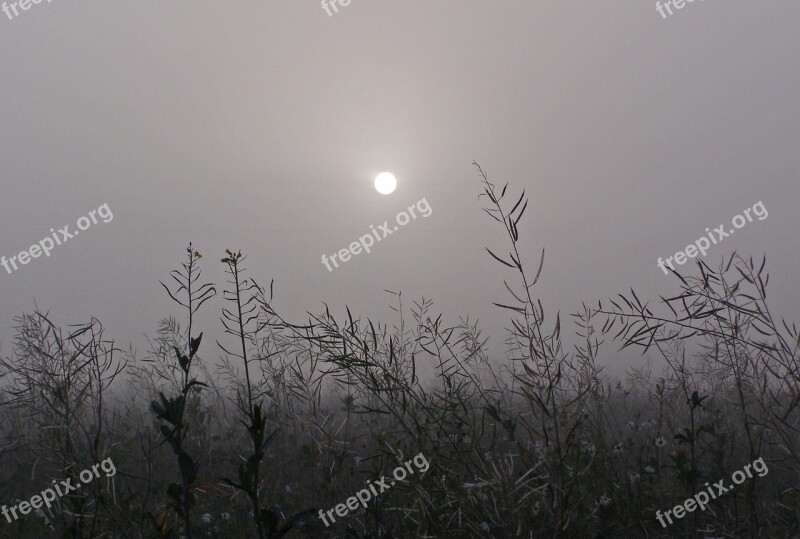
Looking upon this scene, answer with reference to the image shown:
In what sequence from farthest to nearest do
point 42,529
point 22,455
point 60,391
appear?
1. point 22,455
2. point 42,529
3. point 60,391

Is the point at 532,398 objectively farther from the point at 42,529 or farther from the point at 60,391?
the point at 42,529

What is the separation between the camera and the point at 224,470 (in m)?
5.88

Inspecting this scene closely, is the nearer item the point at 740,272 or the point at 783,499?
the point at 740,272

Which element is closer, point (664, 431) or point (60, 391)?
point (60, 391)

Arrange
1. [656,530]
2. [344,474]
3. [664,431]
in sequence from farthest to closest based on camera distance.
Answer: [664,431] < [344,474] < [656,530]

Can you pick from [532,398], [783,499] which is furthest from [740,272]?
[783,499]

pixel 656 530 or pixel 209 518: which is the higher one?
pixel 209 518

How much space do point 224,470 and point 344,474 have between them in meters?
1.39

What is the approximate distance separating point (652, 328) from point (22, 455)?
27.2 ft

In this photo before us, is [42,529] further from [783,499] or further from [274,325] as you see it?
[783,499]

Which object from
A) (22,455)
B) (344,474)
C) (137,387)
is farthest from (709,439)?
(22,455)

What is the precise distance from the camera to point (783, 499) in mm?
4230

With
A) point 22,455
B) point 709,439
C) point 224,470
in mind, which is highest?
point 22,455

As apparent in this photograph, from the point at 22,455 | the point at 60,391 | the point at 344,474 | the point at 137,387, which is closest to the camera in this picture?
the point at 60,391
